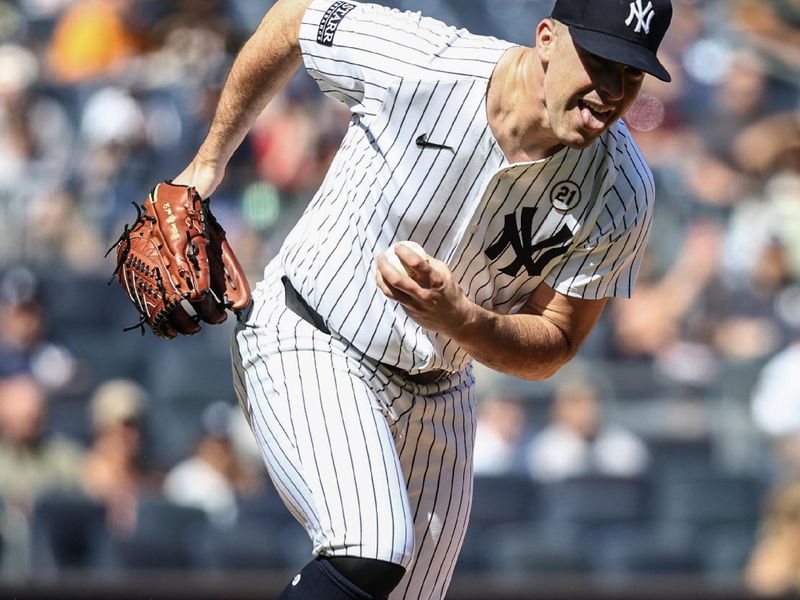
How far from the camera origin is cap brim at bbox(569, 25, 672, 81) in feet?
8.22

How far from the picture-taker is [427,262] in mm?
2418

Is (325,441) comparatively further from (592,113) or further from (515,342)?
(592,113)

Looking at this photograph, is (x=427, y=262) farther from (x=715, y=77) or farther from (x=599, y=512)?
(x=715, y=77)

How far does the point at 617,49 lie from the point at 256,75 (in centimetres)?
81

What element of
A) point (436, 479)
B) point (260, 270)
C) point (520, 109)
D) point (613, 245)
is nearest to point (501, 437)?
point (260, 270)

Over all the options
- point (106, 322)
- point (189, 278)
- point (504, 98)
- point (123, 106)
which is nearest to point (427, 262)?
point (504, 98)

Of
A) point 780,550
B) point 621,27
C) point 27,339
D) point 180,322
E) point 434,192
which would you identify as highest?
point 621,27

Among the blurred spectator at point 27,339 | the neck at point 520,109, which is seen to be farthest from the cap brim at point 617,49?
the blurred spectator at point 27,339

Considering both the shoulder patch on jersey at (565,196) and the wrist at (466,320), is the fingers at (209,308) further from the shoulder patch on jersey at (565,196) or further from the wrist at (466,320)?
the shoulder patch on jersey at (565,196)

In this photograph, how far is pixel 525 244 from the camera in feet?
9.23

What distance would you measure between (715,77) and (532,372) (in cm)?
627

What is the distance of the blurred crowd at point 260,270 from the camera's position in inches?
263

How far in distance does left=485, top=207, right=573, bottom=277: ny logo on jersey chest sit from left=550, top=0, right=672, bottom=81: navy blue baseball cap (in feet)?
1.24

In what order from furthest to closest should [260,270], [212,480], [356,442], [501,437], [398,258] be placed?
[260,270] < [501,437] < [212,480] < [356,442] < [398,258]
